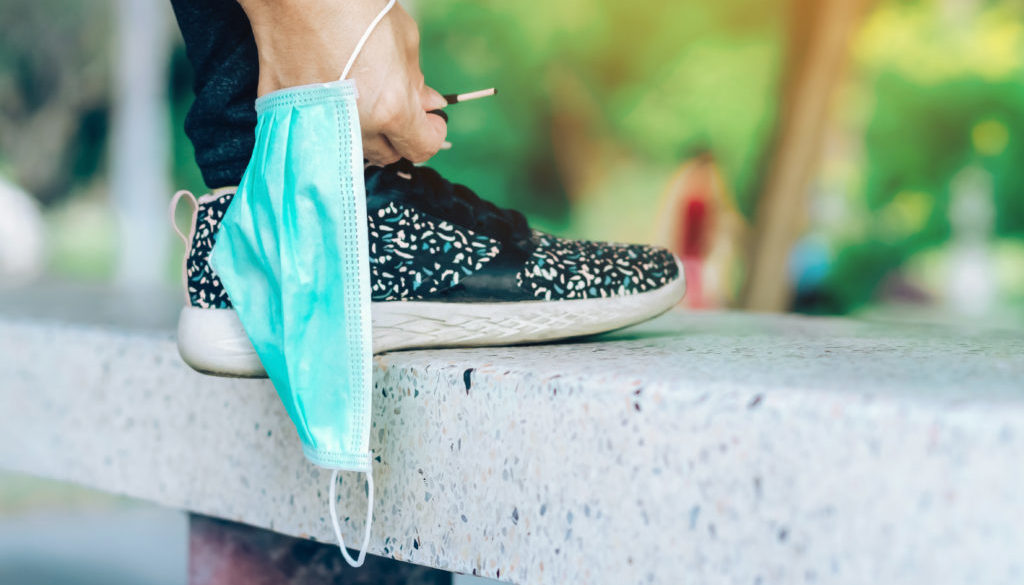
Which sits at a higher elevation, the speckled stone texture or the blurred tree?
the blurred tree

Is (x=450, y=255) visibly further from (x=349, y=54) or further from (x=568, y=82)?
(x=568, y=82)

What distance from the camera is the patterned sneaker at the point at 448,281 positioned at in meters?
0.76

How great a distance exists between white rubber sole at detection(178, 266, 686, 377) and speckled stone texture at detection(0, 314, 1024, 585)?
0.02 meters

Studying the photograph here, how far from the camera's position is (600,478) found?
24.3 inches

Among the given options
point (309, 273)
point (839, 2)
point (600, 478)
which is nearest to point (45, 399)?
point (309, 273)

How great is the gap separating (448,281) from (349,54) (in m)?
0.20

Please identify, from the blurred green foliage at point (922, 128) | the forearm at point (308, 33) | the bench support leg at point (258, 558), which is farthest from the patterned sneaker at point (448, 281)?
the blurred green foliage at point (922, 128)

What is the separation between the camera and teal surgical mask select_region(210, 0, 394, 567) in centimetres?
67

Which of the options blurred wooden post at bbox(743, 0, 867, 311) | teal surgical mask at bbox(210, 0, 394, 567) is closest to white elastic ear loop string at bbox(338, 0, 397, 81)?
teal surgical mask at bbox(210, 0, 394, 567)

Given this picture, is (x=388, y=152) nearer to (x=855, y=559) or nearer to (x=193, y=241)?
(x=193, y=241)

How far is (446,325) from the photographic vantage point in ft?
2.60

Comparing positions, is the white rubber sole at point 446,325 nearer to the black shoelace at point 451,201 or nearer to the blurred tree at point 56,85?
the black shoelace at point 451,201

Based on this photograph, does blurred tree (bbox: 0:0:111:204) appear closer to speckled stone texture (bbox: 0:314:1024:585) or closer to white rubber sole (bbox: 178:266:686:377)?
speckled stone texture (bbox: 0:314:1024:585)

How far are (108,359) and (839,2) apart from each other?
3394 mm
